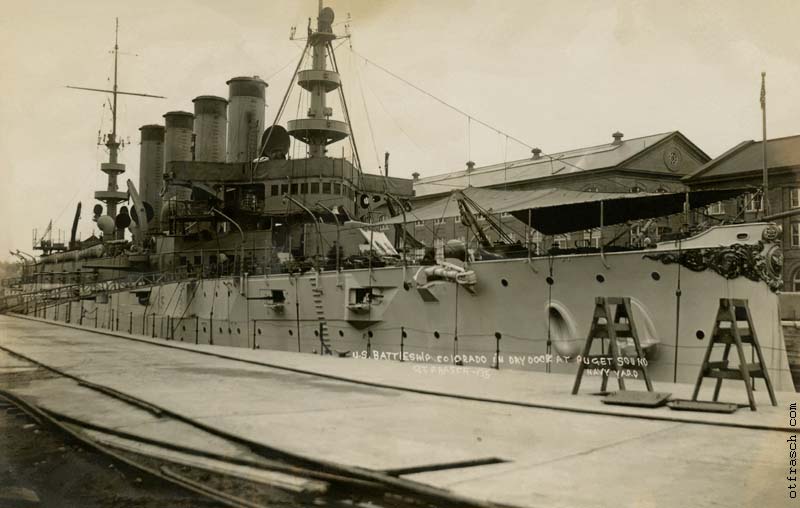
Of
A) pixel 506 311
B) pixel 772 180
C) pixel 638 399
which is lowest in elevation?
pixel 638 399

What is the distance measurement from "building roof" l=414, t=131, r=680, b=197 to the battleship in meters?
9.08

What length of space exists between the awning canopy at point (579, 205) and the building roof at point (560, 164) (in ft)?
53.1

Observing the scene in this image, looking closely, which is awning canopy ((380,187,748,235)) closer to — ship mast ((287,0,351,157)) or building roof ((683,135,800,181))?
building roof ((683,135,800,181))

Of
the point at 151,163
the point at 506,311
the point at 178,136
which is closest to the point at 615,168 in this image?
the point at 506,311

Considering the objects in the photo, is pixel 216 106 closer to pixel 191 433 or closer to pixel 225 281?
pixel 225 281

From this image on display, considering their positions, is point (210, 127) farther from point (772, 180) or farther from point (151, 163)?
point (772, 180)

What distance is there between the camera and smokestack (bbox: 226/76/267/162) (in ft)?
111

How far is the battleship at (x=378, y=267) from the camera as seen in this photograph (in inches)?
464

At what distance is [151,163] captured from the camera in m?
45.0

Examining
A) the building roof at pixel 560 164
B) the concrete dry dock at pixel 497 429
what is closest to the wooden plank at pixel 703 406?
the concrete dry dock at pixel 497 429

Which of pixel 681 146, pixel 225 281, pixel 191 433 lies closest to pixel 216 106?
pixel 225 281

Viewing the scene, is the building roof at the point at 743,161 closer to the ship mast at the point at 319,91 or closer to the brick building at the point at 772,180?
the brick building at the point at 772,180

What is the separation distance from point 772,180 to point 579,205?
10778 mm

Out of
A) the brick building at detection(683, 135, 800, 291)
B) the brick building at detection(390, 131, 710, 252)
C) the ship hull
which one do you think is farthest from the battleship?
the brick building at detection(390, 131, 710, 252)
